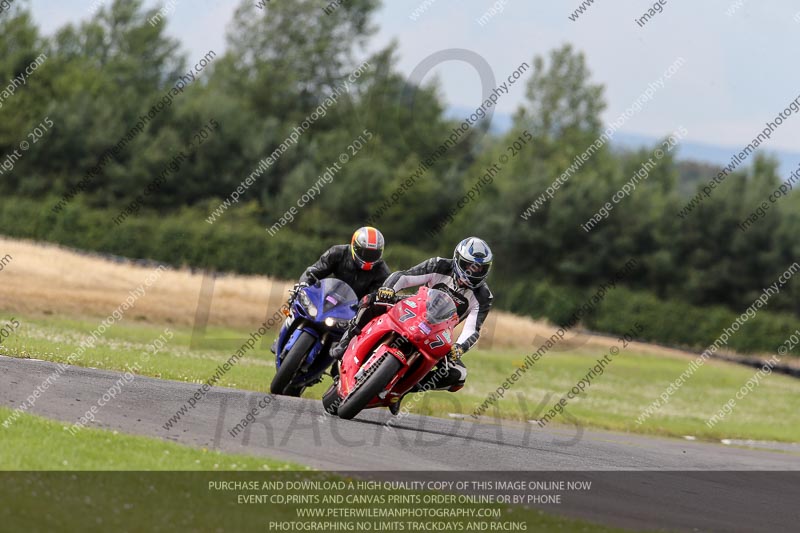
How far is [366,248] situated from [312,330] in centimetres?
128

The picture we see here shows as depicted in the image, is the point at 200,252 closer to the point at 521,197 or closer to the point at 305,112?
→ the point at 521,197

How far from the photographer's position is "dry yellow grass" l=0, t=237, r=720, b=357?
1223 inches

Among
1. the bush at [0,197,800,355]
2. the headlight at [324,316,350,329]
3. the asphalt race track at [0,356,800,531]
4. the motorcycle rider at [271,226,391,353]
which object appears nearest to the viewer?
the asphalt race track at [0,356,800,531]

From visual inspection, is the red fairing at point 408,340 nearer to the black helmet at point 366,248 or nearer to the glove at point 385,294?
the glove at point 385,294

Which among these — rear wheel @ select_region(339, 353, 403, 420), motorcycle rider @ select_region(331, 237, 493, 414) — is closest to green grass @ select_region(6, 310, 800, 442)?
motorcycle rider @ select_region(331, 237, 493, 414)

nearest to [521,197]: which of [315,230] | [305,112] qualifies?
[315,230]

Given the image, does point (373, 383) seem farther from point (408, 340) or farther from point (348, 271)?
point (348, 271)

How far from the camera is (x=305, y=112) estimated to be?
9150cm

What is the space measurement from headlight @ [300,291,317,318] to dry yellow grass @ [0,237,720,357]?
15.7m

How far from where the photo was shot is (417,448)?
40.2 feet

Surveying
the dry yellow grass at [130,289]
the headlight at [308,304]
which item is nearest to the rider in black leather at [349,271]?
the headlight at [308,304]

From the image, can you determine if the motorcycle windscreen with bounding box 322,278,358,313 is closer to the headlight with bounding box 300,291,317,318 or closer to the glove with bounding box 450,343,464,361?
the headlight with bounding box 300,291,317,318

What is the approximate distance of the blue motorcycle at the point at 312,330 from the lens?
14.0 meters
